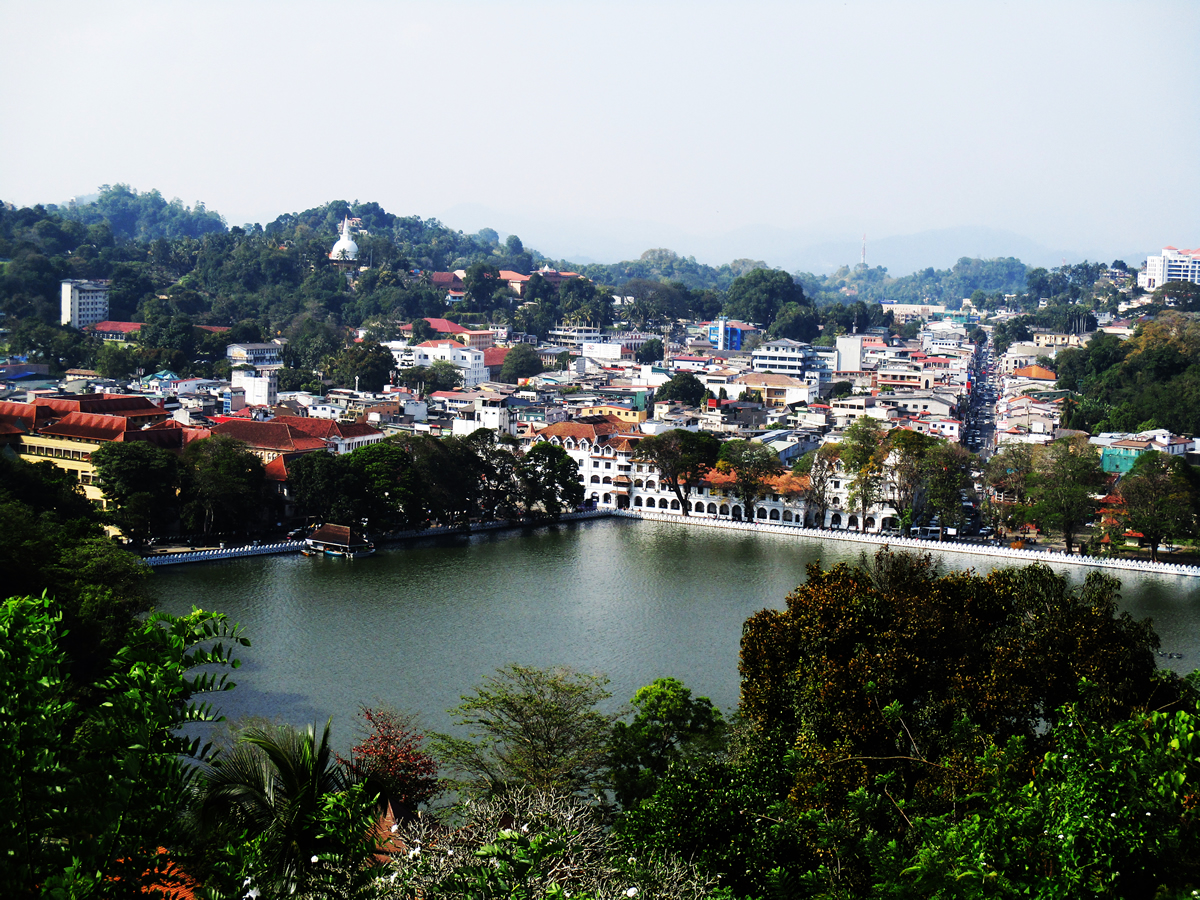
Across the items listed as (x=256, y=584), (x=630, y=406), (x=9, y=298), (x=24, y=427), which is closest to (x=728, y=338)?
(x=630, y=406)

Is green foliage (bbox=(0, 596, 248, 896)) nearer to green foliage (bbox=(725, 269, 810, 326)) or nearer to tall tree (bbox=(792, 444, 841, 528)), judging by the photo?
tall tree (bbox=(792, 444, 841, 528))

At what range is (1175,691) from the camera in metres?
6.45

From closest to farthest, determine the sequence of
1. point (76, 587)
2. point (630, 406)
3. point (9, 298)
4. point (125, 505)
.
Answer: point (76, 587)
point (125, 505)
point (630, 406)
point (9, 298)

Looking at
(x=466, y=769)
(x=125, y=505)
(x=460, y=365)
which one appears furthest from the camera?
(x=460, y=365)

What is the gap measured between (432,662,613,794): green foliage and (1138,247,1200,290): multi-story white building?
54.3 meters

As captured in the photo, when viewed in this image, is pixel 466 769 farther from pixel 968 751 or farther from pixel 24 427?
pixel 24 427

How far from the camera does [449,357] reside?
32094mm

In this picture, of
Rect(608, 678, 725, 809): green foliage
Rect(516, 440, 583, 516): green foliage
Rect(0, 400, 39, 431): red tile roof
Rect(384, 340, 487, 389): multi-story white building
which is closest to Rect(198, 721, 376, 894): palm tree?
Rect(608, 678, 725, 809): green foliage

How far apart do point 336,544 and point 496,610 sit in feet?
12.2

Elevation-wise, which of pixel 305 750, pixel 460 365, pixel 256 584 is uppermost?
pixel 460 365

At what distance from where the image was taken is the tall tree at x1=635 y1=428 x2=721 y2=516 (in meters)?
19.0

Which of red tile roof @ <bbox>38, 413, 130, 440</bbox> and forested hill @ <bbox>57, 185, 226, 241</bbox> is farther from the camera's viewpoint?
forested hill @ <bbox>57, 185, 226, 241</bbox>

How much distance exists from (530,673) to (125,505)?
29.7 ft

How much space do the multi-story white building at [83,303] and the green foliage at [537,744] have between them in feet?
101
